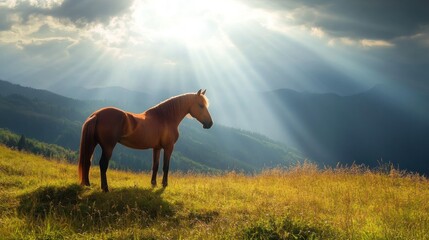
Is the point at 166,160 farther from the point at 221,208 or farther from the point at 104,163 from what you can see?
the point at 221,208

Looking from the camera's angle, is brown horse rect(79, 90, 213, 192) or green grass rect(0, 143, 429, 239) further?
brown horse rect(79, 90, 213, 192)

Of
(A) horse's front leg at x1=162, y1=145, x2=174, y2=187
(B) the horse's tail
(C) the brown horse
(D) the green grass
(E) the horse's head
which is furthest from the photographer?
(E) the horse's head

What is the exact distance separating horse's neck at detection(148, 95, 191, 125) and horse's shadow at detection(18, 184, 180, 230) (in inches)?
133

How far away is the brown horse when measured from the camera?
35.6ft

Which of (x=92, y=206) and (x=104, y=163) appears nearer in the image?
(x=92, y=206)

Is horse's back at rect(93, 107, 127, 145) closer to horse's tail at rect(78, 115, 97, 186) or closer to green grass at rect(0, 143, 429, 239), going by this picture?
horse's tail at rect(78, 115, 97, 186)

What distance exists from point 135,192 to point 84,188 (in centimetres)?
155

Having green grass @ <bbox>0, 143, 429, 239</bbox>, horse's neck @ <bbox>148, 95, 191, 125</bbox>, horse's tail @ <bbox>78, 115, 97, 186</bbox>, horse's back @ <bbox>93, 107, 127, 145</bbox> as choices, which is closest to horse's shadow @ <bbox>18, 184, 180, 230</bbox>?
green grass @ <bbox>0, 143, 429, 239</bbox>

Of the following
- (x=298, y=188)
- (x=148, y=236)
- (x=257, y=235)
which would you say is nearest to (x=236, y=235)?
(x=257, y=235)

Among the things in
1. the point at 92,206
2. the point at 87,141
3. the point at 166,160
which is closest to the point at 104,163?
the point at 87,141

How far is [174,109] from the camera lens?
44.8 feet

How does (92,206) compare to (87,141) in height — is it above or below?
below

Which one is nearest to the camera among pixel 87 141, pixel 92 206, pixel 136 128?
pixel 92 206

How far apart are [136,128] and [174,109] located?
2.12 metres
